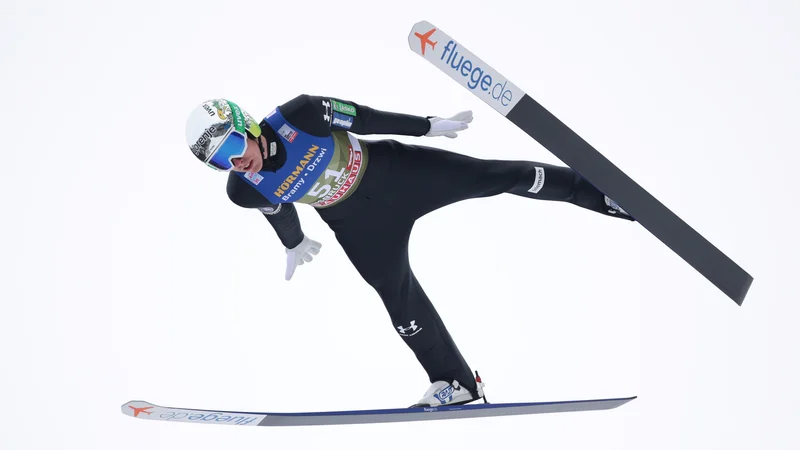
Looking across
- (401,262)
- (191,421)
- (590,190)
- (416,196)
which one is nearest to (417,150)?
(416,196)

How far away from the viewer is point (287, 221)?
4117 millimetres

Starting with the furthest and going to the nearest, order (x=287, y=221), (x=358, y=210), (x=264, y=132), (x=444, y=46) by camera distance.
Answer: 1. (x=287, y=221)
2. (x=358, y=210)
3. (x=264, y=132)
4. (x=444, y=46)

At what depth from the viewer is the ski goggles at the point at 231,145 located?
3398 millimetres

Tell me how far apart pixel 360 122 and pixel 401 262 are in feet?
2.17

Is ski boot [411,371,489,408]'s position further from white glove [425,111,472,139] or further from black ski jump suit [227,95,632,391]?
white glove [425,111,472,139]

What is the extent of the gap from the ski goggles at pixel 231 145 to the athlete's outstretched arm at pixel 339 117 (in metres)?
0.23

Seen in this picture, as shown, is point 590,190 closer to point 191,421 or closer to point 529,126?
point 529,126

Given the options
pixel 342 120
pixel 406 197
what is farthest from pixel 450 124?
pixel 342 120

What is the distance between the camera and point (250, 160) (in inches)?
138

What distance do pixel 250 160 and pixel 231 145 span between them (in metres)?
0.13

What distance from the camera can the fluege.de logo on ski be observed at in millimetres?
3041

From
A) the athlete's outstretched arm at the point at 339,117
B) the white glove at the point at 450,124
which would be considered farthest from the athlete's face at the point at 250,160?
the white glove at the point at 450,124

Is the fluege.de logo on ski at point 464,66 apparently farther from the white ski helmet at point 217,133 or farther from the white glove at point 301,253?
the white glove at point 301,253

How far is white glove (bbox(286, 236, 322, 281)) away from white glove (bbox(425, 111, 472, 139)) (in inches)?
34.2
